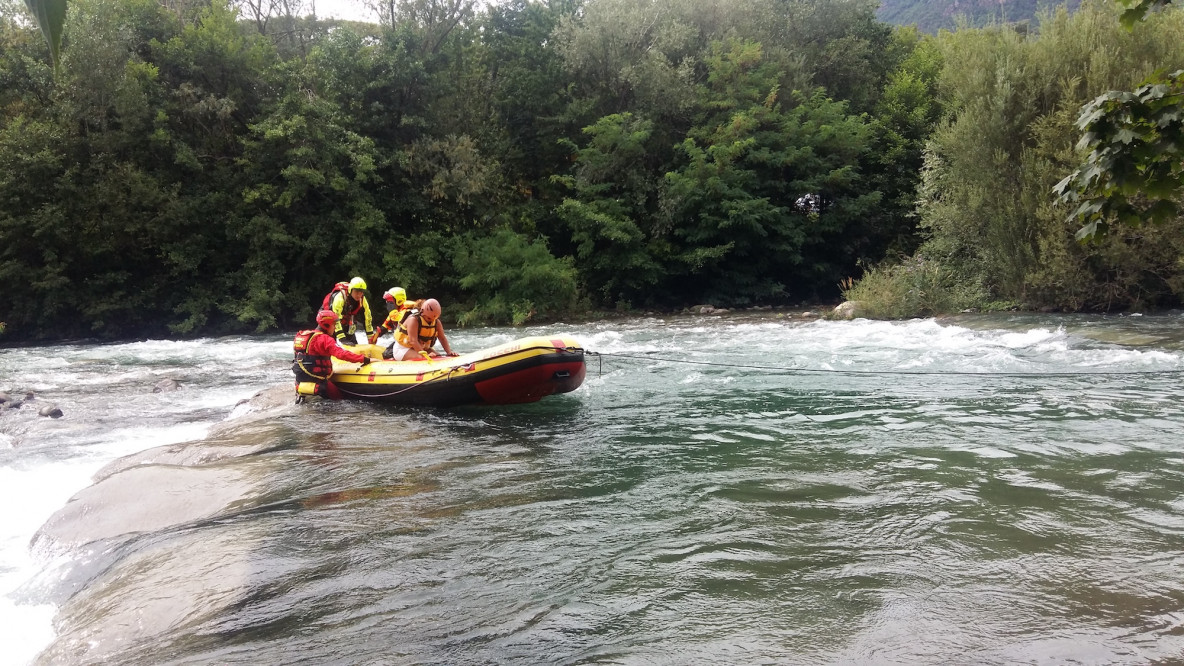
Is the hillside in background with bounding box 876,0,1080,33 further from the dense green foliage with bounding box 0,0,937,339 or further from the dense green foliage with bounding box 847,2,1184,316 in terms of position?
the dense green foliage with bounding box 847,2,1184,316

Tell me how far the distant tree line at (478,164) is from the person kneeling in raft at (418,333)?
9.51 meters

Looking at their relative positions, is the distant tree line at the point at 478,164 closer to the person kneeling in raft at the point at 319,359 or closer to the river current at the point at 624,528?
the river current at the point at 624,528

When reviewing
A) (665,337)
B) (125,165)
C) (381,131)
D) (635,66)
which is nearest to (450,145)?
(381,131)

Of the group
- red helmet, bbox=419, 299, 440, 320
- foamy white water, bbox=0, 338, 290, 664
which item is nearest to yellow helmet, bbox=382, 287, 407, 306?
red helmet, bbox=419, 299, 440, 320

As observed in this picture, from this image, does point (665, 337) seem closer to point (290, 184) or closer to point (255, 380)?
point (255, 380)

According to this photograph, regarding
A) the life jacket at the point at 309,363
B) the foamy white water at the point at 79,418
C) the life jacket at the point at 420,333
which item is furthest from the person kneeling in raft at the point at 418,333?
the foamy white water at the point at 79,418

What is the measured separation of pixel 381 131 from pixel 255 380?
11109mm

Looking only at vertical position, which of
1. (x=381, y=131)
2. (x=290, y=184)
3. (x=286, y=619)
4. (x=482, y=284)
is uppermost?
(x=381, y=131)

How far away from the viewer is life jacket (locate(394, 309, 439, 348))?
9.25 metres

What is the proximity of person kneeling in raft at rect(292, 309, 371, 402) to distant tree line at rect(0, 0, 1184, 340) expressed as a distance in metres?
10.0

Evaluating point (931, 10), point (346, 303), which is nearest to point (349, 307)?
point (346, 303)

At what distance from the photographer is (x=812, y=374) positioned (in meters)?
9.62

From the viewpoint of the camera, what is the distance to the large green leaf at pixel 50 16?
1.73 ft

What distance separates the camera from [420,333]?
9289mm
